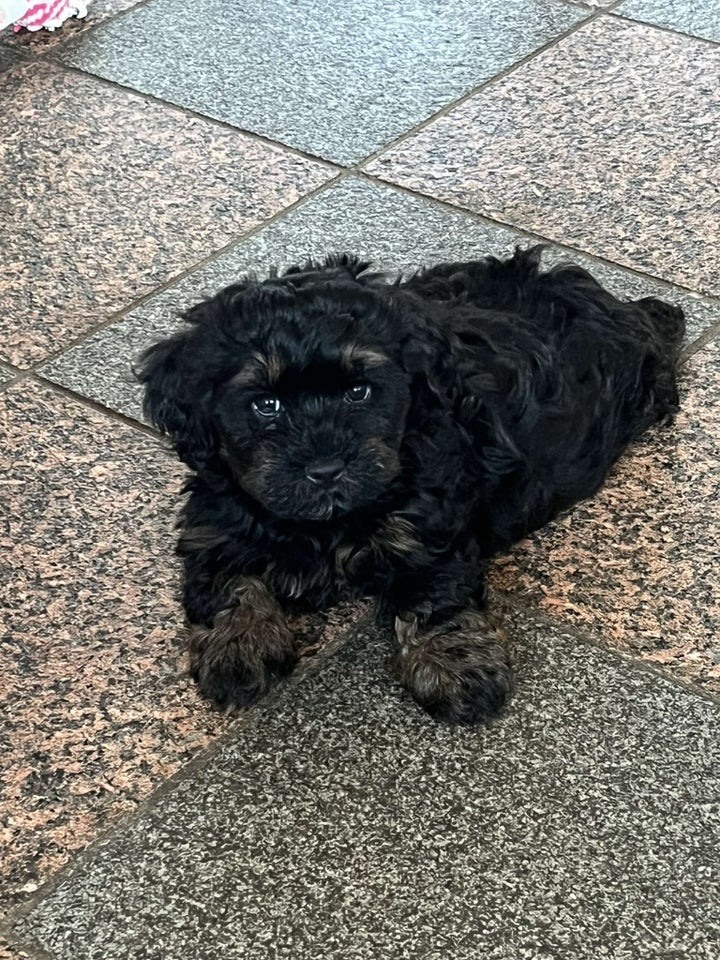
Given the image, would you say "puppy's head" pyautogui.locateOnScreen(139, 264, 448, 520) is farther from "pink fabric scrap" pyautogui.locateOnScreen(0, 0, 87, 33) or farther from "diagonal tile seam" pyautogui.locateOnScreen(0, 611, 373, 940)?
"pink fabric scrap" pyautogui.locateOnScreen(0, 0, 87, 33)

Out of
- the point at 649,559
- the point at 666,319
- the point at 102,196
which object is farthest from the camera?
the point at 102,196

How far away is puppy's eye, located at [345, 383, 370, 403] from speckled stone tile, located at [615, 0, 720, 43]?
11.0 feet

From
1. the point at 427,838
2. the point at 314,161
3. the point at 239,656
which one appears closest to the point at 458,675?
the point at 427,838

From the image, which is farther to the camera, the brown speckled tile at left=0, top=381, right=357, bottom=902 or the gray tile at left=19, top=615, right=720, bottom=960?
the brown speckled tile at left=0, top=381, right=357, bottom=902

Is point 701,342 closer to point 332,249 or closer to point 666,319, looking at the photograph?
point 666,319

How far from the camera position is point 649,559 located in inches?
135

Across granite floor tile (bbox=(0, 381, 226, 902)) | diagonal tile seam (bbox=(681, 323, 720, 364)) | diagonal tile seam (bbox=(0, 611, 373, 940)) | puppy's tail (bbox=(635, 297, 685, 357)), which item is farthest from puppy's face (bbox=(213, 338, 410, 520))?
diagonal tile seam (bbox=(681, 323, 720, 364))

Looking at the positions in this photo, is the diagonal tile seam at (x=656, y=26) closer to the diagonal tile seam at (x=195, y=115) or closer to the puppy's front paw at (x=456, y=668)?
the diagonal tile seam at (x=195, y=115)

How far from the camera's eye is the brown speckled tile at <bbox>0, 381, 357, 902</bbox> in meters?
2.90

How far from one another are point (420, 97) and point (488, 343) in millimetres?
2302

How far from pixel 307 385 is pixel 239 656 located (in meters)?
0.64

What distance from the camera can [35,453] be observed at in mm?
3787

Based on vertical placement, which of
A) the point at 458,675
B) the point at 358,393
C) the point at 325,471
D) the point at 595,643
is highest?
the point at 358,393

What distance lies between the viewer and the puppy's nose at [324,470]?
2838 mm
